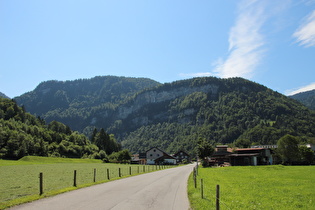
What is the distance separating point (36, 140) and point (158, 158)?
55.4 metres

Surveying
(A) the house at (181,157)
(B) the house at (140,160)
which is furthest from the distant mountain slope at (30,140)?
(A) the house at (181,157)

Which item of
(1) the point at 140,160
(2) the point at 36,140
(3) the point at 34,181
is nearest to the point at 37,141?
(2) the point at 36,140

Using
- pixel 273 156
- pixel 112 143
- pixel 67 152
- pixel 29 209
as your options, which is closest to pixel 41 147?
pixel 67 152

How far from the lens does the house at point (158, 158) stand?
121000 mm

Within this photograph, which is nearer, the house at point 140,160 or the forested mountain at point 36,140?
the forested mountain at point 36,140

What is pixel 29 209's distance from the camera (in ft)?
37.1

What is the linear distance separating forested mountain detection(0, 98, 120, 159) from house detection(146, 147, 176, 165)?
23.2m

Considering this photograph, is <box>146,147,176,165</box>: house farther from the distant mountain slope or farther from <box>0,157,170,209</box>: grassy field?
<box>0,157,170,209</box>: grassy field

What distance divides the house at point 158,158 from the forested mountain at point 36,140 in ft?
76.0

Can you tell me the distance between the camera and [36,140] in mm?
116062

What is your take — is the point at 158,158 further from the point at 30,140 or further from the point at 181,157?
the point at 30,140

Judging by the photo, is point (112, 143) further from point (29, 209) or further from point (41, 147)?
point (29, 209)

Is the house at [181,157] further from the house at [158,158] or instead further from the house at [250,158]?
the house at [250,158]

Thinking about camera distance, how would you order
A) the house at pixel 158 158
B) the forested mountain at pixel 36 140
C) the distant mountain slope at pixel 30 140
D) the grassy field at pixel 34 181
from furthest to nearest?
the house at pixel 158 158 → the forested mountain at pixel 36 140 → the distant mountain slope at pixel 30 140 → the grassy field at pixel 34 181
